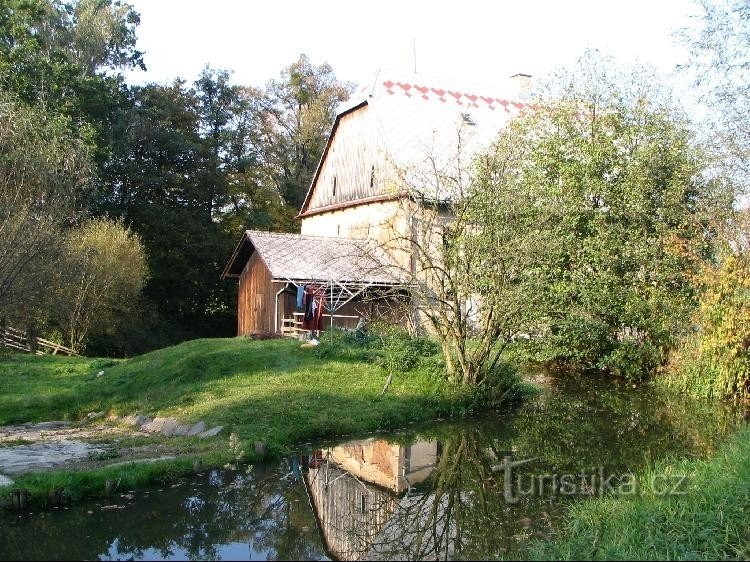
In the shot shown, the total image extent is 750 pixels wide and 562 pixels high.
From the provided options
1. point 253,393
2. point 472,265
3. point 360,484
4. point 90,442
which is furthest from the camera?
point 472,265

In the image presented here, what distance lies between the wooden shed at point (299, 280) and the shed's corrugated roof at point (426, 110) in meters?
4.15

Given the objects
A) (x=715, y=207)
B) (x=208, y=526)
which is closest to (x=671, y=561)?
(x=208, y=526)

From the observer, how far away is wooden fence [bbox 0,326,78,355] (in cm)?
2761

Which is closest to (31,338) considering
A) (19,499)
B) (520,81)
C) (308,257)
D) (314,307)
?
(308,257)

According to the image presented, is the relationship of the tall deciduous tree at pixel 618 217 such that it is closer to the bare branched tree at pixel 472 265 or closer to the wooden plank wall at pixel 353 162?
the bare branched tree at pixel 472 265

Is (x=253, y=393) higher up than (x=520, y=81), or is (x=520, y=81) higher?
(x=520, y=81)

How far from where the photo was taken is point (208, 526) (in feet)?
25.2

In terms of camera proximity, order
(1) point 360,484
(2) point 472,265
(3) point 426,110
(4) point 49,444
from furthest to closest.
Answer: (3) point 426,110 < (2) point 472,265 < (4) point 49,444 < (1) point 360,484

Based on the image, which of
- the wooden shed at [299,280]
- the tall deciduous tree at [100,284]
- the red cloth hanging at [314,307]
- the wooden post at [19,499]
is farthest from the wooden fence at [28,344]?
the wooden post at [19,499]

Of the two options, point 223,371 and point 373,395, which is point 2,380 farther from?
point 373,395

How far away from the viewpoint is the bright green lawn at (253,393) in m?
12.3

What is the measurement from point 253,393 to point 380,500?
5.32 m

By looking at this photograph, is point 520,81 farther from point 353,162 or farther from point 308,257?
point 308,257

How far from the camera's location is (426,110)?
96.7 feet
